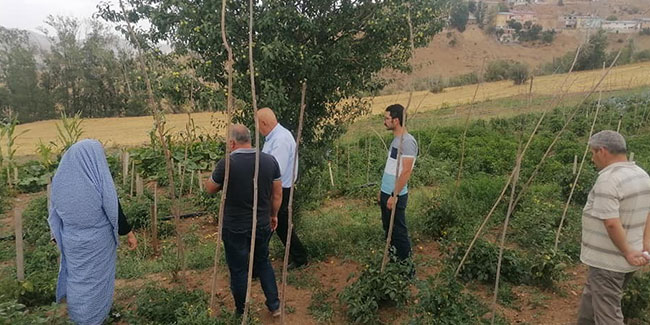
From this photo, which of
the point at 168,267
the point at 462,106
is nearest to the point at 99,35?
the point at 462,106

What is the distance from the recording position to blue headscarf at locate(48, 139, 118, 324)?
2807mm

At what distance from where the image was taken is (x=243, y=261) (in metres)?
3.10

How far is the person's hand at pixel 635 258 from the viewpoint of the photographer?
255 centimetres

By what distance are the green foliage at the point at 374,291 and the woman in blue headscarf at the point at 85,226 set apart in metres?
1.73

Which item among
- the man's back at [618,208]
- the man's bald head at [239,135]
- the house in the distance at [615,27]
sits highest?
the house in the distance at [615,27]

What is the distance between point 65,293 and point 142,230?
2.28 meters

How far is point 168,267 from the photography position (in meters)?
4.04

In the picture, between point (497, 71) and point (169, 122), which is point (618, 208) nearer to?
point (169, 122)

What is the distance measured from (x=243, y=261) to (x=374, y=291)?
1.00m

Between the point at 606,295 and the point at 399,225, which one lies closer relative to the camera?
the point at 606,295

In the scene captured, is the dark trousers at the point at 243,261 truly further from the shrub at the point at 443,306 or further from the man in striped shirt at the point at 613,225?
the man in striped shirt at the point at 613,225

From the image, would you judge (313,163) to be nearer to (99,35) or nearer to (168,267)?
(168,267)

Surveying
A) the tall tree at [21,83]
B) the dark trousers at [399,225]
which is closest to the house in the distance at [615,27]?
the dark trousers at [399,225]

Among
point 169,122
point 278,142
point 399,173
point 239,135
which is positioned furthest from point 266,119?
point 169,122
